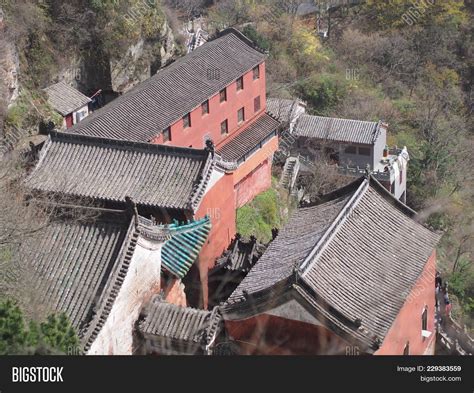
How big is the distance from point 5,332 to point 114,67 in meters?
24.6

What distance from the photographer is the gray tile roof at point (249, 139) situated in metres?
30.3

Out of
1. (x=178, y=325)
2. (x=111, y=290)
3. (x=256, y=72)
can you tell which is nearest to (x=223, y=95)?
(x=256, y=72)

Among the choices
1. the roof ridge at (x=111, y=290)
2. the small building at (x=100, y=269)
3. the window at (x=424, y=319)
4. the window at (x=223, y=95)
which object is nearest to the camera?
the roof ridge at (x=111, y=290)

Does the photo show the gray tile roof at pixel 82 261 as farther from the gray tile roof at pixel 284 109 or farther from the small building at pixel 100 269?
the gray tile roof at pixel 284 109

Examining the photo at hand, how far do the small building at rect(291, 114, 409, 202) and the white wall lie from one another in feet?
66.6

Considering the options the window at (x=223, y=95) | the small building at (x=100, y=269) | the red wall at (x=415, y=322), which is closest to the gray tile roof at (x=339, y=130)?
the window at (x=223, y=95)


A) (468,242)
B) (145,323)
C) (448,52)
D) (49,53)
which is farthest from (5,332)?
(448,52)

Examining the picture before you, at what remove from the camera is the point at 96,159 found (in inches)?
921

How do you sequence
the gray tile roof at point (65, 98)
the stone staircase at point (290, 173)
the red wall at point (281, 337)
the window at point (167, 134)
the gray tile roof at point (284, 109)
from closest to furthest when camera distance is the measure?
the red wall at point (281, 337) < the window at point (167, 134) < the gray tile roof at point (65, 98) < the stone staircase at point (290, 173) < the gray tile roof at point (284, 109)

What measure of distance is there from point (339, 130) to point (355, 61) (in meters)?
14.8

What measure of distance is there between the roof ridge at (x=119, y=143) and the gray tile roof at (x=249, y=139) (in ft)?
22.5

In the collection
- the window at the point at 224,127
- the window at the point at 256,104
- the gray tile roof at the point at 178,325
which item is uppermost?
the window at the point at 256,104

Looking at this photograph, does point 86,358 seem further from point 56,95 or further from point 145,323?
point 56,95

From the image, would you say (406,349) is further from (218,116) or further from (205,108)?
(218,116)
